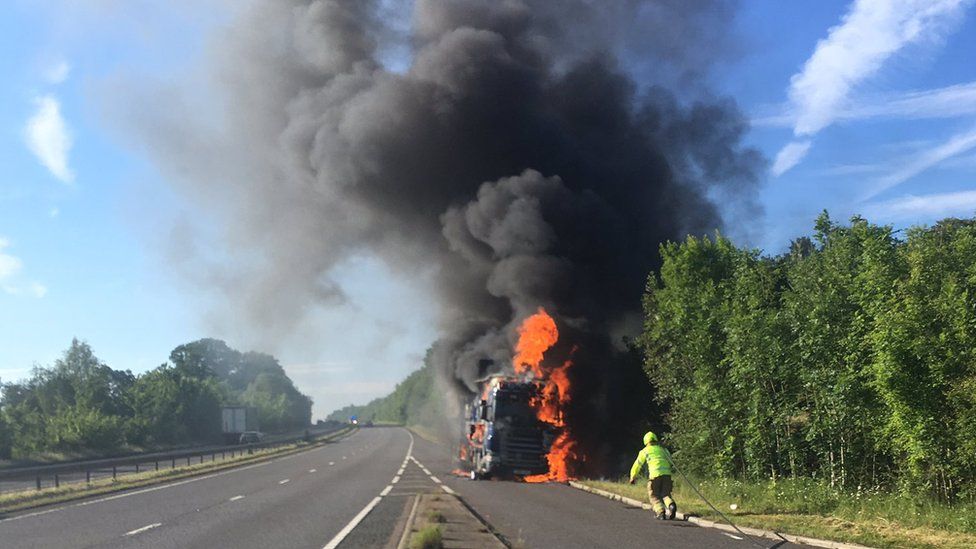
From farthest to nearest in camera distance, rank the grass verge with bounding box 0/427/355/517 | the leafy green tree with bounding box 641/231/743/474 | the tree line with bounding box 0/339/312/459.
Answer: the tree line with bounding box 0/339/312/459
the grass verge with bounding box 0/427/355/517
the leafy green tree with bounding box 641/231/743/474

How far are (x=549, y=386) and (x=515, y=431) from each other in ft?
6.69

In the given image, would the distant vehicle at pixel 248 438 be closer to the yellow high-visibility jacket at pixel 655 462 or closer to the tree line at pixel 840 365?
the tree line at pixel 840 365

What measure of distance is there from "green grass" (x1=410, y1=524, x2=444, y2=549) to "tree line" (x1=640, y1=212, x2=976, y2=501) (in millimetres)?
8085

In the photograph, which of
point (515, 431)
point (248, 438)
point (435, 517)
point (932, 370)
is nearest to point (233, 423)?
point (248, 438)

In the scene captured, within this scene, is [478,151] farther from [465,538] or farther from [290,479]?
[465,538]

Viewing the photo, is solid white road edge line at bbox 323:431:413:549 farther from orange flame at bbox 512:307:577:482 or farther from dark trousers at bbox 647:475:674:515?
orange flame at bbox 512:307:577:482

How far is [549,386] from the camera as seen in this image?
2909cm

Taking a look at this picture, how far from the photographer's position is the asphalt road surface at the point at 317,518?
44.8 feet

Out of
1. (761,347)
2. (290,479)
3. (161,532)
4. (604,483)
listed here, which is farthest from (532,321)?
(161,532)

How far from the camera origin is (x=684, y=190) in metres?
41.2

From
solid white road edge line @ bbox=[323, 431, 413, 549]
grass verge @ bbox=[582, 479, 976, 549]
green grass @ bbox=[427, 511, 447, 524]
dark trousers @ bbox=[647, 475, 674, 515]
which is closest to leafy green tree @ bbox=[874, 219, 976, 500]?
grass verge @ bbox=[582, 479, 976, 549]

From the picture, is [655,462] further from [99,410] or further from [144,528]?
[99,410]

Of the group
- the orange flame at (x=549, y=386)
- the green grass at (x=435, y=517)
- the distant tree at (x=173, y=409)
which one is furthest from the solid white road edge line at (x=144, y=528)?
the distant tree at (x=173, y=409)

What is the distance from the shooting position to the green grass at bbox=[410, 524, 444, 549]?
1180 cm
